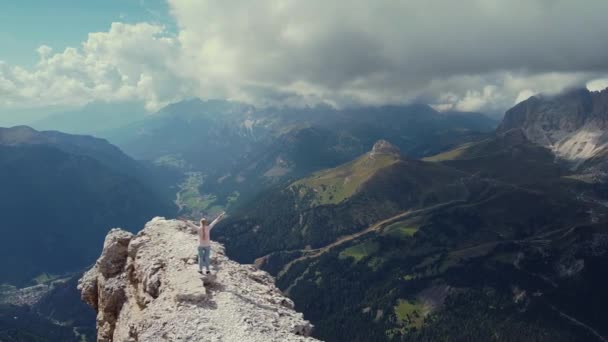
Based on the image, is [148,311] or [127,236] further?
[127,236]

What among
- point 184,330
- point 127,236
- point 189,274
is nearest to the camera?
point 184,330

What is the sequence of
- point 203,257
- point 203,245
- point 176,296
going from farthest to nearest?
1. point 203,257
2. point 203,245
3. point 176,296

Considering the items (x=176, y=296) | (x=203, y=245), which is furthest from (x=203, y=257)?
(x=176, y=296)

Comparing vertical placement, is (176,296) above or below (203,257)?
below

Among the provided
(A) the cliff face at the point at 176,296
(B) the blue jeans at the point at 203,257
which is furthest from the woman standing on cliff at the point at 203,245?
(A) the cliff face at the point at 176,296

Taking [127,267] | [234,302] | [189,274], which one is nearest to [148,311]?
[189,274]

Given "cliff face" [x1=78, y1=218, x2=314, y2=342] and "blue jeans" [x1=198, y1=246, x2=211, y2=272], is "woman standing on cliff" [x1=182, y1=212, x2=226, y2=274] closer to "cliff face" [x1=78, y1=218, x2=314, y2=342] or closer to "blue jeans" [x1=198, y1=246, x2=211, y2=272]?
"blue jeans" [x1=198, y1=246, x2=211, y2=272]

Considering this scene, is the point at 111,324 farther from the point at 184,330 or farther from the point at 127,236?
the point at 184,330

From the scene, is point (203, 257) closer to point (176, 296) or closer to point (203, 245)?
point (203, 245)
